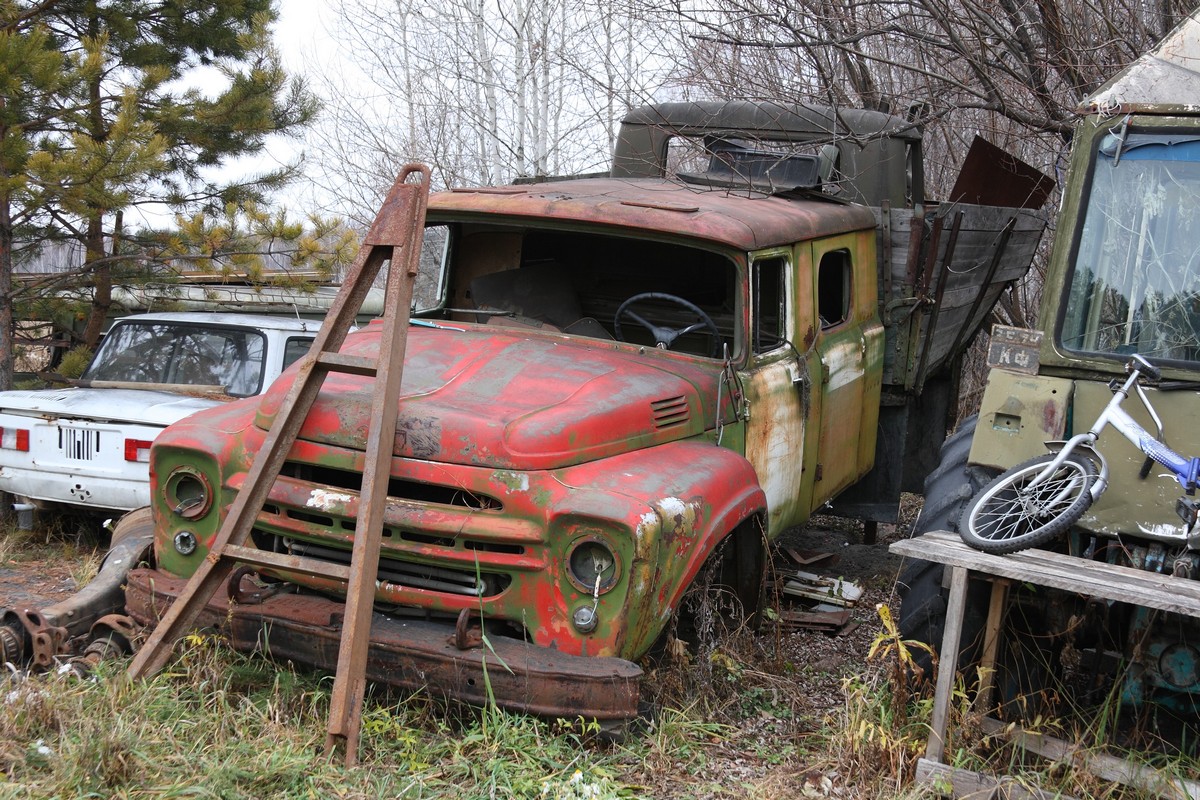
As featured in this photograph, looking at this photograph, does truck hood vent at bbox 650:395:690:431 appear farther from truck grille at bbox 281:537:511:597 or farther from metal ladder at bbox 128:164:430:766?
metal ladder at bbox 128:164:430:766

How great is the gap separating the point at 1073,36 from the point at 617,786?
552 centimetres

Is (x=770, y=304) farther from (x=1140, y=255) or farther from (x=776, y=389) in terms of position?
(x=1140, y=255)

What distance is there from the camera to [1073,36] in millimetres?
6785

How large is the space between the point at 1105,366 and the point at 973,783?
1574 mm

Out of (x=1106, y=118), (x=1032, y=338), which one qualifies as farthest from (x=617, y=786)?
(x=1106, y=118)

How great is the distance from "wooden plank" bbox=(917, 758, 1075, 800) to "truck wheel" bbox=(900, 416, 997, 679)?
1.33 feet

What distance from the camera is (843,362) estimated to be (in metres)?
5.77

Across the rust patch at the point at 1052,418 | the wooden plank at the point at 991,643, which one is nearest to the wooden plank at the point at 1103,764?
the wooden plank at the point at 991,643

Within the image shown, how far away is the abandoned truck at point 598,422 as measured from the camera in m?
3.78

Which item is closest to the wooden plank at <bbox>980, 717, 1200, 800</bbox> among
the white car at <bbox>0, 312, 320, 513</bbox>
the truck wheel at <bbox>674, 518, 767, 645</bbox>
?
the truck wheel at <bbox>674, 518, 767, 645</bbox>

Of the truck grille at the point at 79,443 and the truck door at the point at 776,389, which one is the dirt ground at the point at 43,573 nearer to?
the truck grille at the point at 79,443

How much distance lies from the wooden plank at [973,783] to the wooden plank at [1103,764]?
134mm

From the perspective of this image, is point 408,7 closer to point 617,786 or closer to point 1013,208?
point 1013,208

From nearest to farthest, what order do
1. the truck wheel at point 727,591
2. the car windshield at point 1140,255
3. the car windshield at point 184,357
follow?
the car windshield at point 1140,255
the truck wheel at point 727,591
the car windshield at point 184,357
